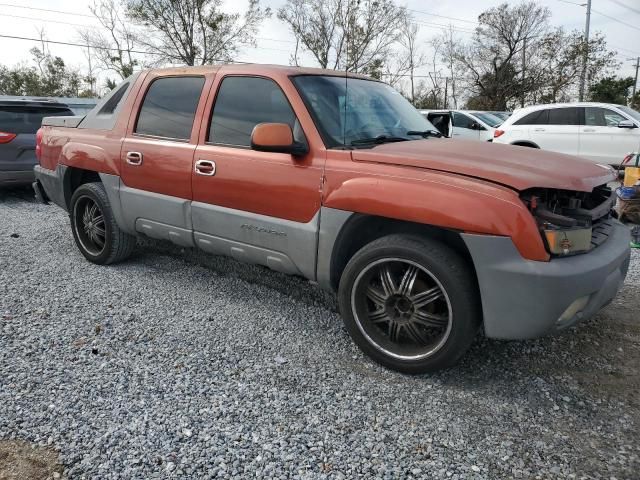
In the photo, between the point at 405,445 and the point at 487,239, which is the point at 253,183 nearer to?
the point at 487,239

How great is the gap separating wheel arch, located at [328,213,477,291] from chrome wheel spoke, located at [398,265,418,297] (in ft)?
0.67

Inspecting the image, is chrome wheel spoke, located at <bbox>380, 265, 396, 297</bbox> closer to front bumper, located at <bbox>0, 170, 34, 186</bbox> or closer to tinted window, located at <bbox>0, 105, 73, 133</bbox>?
front bumper, located at <bbox>0, 170, 34, 186</bbox>

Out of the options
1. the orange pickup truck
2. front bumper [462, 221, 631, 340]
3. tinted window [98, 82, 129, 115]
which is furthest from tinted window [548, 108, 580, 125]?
tinted window [98, 82, 129, 115]

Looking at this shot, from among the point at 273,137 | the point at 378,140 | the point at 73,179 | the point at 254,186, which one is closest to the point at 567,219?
the point at 378,140

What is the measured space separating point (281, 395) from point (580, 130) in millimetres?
10239

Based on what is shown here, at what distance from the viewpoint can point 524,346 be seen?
10.5ft

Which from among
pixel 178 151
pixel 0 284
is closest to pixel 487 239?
pixel 178 151

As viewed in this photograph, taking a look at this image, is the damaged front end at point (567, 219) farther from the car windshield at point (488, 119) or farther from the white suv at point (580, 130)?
the car windshield at point (488, 119)

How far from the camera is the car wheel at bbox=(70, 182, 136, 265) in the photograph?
14.8ft

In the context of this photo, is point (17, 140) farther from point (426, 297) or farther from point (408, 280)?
point (426, 297)

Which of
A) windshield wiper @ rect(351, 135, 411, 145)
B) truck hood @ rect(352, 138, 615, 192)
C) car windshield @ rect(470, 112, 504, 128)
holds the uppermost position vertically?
car windshield @ rect(470, 112, 504, 128)

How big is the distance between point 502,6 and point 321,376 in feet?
145

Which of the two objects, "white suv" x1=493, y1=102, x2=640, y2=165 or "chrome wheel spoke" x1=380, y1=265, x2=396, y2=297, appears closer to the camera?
"chrome wheel spoke" x1=380, y1=265, x2=396, y2=297

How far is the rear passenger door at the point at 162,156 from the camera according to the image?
3789mm
